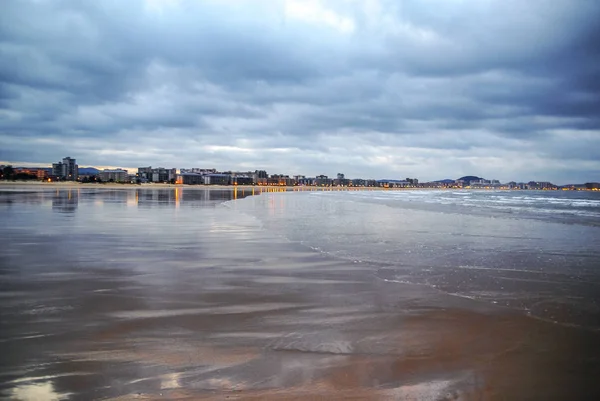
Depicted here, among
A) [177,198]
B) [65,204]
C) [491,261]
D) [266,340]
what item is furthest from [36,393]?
[177,198]

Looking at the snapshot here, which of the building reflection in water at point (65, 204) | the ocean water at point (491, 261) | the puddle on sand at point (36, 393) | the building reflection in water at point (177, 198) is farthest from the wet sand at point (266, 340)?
the building reflection in water at point (177, 198)

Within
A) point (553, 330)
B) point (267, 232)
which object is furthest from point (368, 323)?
point (267, 232)

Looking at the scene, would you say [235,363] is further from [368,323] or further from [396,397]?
[368,323]

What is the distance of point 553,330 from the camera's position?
5.60 meters

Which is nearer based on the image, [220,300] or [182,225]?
[220,300]

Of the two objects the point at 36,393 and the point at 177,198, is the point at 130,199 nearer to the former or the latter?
the point at 177,198

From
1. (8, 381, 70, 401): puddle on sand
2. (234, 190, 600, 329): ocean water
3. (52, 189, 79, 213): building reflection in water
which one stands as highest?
(52, 189, 79, 213): building reflection in water

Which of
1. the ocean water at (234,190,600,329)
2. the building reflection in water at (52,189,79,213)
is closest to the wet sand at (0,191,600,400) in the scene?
the ocean water at (234,190,600,329)

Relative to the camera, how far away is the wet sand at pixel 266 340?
3.97 m

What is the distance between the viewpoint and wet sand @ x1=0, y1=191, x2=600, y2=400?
3967 mm

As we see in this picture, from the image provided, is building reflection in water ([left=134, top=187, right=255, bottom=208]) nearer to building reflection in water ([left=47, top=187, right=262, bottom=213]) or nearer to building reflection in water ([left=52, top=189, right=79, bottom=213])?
building reflection in water ([left=47, top=187, right=262, bottom=213])

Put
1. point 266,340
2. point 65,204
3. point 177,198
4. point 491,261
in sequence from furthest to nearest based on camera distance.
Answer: point 177,198
point 65,204
point 491,261
point 266,340

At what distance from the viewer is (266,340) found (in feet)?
16.6

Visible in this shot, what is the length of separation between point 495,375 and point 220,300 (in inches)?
169
